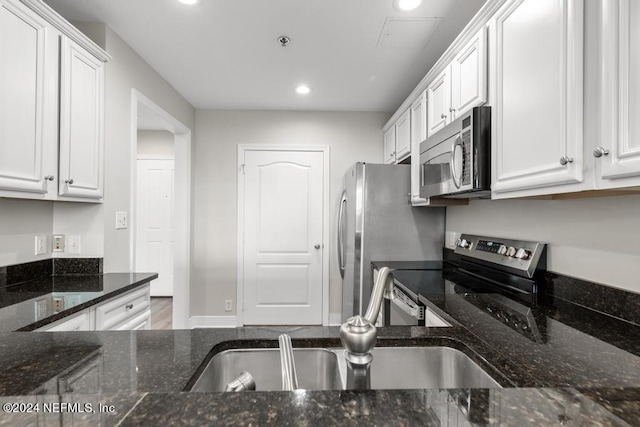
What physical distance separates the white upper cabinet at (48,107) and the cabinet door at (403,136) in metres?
2.19

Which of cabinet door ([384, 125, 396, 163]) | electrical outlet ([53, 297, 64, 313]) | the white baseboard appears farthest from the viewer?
the white baseboard

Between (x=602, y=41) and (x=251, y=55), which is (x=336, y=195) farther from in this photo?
(x=602, y=41)

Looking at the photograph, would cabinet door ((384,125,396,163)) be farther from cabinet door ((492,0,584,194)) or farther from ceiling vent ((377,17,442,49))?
cabinet door ((492,0,584,194))

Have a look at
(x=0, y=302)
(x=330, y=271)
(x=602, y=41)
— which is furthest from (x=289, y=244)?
(x=602, y=41)

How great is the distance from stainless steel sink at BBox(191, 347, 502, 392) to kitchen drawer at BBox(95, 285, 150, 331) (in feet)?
3.51

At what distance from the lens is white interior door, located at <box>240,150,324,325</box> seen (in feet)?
11.9

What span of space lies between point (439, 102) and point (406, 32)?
500 millimetres

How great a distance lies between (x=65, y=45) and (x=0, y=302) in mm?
1303

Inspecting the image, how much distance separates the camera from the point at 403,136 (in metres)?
2.85

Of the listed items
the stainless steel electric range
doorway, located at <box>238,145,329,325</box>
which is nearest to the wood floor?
doorway, located at <box>238,145,329,325</box>

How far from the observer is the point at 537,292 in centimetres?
161

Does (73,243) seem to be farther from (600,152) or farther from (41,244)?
(600,152)

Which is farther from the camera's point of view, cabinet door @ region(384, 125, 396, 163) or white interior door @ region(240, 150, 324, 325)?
white interior door @ region(240, 150, 324, 325)

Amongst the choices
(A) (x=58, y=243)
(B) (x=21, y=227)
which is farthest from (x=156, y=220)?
(B) (x=21, y=227)
